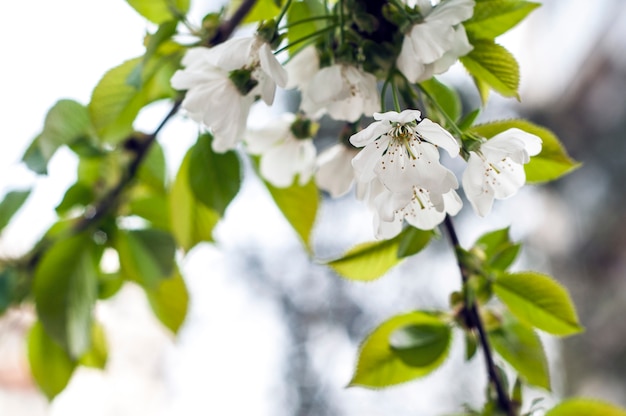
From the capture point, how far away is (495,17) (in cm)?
23

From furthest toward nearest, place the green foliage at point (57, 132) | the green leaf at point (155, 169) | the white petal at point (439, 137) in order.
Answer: the green leaf at point (155, 169), the green foliage at point (57, 132), the white petal at point (439, 137)

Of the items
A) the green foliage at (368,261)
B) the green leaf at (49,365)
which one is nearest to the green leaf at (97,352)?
the green leaf at (49,365)

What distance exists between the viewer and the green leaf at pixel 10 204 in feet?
1.33

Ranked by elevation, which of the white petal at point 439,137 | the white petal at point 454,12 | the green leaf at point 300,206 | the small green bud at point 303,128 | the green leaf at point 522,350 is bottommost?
the green leaf at point 522,350

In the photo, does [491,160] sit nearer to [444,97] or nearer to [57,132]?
[444,97]

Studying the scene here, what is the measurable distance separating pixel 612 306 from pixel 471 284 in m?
3.04

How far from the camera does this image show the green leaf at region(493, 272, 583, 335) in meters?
0.25

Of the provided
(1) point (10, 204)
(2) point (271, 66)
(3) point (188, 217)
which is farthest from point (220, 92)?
(1) point (10, 204)

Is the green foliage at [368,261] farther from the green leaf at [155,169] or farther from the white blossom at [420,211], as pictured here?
the green leaf at [155,169]

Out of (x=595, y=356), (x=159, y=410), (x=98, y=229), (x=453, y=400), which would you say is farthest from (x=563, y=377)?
(x=98, y=229)

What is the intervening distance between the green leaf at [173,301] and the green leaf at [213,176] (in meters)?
0.12

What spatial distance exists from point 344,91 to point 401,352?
119 mm

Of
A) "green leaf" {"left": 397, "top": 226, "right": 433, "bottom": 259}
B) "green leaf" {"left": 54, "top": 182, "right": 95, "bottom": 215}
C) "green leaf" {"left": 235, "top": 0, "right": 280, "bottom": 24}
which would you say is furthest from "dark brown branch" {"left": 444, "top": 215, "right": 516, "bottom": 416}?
"green leaf" {"left": 54, "top": 182, "right": 95, "bottom": 215}

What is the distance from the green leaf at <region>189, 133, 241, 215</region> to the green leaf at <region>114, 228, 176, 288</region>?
88 mm
